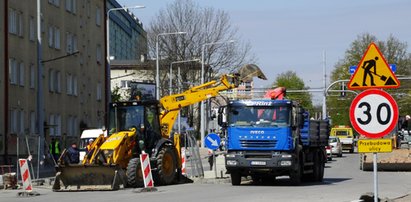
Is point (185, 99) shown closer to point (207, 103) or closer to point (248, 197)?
point (248, 197)

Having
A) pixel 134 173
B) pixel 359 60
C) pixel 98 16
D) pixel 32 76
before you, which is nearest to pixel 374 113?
pixel 134 173

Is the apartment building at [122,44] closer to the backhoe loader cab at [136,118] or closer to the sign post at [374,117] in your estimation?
the backhoe loader cab at [136,118]

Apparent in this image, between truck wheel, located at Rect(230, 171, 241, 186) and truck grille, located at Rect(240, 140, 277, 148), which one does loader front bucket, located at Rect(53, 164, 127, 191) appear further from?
→ truck grille, located at Rect(240, 140, 277, 148)

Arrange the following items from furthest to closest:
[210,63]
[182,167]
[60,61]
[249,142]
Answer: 1. [210,63]
2. [60,61]
3. [182,167]
4. [249,142]

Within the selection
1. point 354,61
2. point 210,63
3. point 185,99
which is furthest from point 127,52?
point 185,99

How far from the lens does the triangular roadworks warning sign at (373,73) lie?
544 inches

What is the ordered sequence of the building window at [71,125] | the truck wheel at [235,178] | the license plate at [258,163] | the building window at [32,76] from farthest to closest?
the building window at [71,125] < the building window at [32,76] < the truck wheel at [235,178] < the license plate at [258,163]

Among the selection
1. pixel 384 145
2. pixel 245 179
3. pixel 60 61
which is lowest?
pixel 245 179

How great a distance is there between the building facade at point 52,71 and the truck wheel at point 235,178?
11490 millimetres

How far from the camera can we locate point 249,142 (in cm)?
2697

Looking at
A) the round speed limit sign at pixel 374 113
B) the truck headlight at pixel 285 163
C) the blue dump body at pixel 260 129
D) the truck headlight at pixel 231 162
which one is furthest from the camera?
the truck headlight at pixel 231 162

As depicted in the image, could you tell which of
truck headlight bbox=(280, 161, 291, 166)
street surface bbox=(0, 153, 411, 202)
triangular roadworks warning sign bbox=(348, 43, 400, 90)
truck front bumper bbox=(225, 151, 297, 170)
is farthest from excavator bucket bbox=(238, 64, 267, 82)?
triangular roadworks warning sign bbox=(348, 43, 400, 90)

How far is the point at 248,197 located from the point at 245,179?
9.69 metres

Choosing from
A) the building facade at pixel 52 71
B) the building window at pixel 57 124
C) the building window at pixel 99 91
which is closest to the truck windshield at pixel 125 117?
the building facade at pixel 52 71
